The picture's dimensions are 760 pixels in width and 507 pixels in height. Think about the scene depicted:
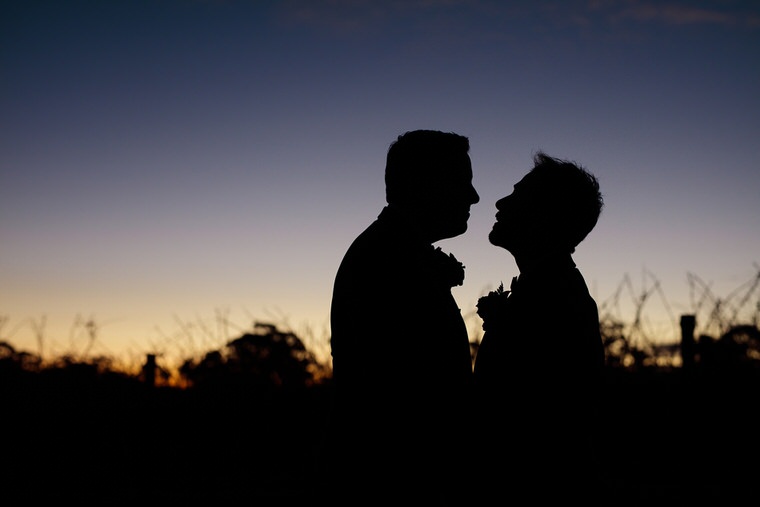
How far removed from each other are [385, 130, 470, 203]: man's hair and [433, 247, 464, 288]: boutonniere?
0.30m

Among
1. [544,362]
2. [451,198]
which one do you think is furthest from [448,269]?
[544,362]

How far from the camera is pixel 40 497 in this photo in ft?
25.0

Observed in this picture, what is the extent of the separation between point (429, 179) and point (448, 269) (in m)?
0.43

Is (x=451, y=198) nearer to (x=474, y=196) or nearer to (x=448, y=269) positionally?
(x=474, y=196)

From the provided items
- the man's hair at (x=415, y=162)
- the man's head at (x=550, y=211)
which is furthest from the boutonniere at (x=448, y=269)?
the man's head at (x=550, y=211)

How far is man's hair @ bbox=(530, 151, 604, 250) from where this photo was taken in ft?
13.8

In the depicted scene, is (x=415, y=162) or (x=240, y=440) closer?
(x=415, y=162)

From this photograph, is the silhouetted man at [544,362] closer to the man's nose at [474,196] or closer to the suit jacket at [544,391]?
the suit jacket at [544,391]

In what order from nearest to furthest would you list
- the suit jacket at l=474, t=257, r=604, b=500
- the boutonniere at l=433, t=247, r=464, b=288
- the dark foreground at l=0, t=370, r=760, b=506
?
the boutonniere at l=433, t=247, r=464, b=288
the suit jacket at l=474, t=257, r=604, b=500
the dark foreground at l=0, t=370, r=760, b=506

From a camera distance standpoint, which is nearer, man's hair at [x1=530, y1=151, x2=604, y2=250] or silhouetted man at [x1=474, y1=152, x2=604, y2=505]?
silhouetted man at [x1=474, y1=152, x2=604, y2=505]

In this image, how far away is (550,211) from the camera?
166 inches

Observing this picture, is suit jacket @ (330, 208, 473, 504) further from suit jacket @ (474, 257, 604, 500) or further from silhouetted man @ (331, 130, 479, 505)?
suit jacket @ (474, 257, 604, 500)

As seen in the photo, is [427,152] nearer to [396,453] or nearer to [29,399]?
[396,453]

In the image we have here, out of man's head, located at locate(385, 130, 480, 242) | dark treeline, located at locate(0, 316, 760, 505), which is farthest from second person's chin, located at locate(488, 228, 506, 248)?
dark treeline, located at locate(0, 316, 760, 505)
